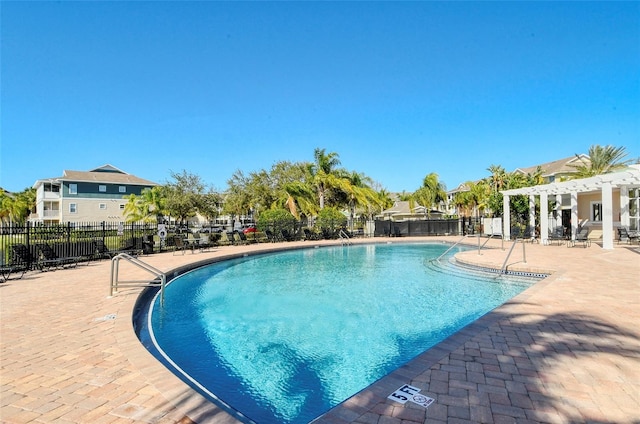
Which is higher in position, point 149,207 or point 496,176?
point 496,176

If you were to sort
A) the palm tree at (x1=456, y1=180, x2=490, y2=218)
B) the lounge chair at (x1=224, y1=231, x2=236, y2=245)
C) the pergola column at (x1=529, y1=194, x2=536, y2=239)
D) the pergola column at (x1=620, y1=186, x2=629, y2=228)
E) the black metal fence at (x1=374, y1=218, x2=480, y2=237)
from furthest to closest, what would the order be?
the palm tree at (x1=456, y1=180, x2=490, y2=218) → the black metal fence at (x1=374, y1=218, x2=480, y2=237) → the lounge chair at (x1=224, y1=231, x2=236, y2=245) → the pergola column at (x1=529, y1=194, x2=536, y2=239) → the pergola column at (x1=620, y1=186, x2=629, y2=228)

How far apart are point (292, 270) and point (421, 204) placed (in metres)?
39.5

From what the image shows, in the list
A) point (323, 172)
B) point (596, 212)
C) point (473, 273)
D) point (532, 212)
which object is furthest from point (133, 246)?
point (596, 212)

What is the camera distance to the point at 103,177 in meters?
40.3

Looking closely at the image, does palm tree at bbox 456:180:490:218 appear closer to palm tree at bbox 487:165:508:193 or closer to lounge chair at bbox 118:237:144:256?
palm tree at bbox 487:165:508:193

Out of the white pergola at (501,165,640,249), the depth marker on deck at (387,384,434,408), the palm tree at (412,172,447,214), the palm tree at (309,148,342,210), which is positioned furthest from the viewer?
the palm tree at (412,172,447,214)

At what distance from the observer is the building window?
796 inches

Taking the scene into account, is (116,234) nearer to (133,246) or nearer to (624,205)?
(133,246)

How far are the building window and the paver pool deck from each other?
18363 mm

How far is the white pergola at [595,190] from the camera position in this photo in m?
13.9

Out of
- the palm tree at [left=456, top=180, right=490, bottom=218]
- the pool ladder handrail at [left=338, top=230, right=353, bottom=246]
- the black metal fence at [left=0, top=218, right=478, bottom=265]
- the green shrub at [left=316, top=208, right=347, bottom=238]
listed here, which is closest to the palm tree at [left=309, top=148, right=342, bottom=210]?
the green shrub at [left=316, top=208, right=347, bottom=238]

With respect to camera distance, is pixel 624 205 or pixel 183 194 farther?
pixel 183 194

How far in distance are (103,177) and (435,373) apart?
154ft

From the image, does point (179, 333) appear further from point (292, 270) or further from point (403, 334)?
point (292, 270)
